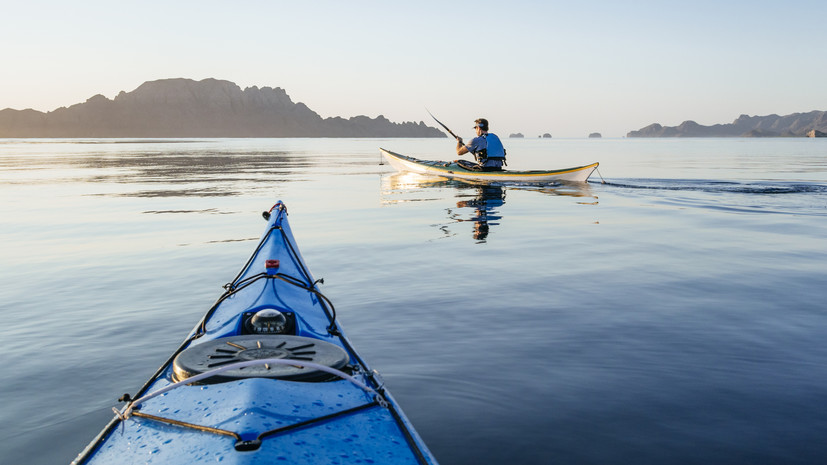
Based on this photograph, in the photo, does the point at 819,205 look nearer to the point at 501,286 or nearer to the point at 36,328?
the point at 501,286

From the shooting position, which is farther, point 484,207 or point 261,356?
point 484,207

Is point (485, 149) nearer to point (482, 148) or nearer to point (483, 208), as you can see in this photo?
point (482, 148)

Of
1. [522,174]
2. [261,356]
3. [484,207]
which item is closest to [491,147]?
[522,174]

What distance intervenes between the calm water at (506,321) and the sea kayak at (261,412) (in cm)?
132

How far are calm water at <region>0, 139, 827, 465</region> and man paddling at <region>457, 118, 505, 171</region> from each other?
8324mm

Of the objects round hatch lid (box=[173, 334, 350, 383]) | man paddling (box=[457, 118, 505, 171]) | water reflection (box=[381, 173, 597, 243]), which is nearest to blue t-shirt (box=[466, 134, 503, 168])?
man paddling (box=[457, 118, 505, 171])

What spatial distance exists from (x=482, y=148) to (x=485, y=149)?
150mm

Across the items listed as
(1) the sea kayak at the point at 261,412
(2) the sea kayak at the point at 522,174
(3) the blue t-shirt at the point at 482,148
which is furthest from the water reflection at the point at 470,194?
(1) the sea kayak at the point at 261,412

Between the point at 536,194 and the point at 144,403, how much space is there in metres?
22.7

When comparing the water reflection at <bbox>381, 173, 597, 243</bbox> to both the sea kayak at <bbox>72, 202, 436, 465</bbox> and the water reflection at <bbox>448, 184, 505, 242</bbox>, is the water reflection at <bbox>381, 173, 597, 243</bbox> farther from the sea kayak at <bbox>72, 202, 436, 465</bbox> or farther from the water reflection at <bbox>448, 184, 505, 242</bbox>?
the sea kayak at <bbox>72, 202, 436, 465</bbox>

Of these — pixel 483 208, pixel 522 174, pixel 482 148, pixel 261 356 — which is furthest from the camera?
pixel 482 148

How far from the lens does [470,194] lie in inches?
1000

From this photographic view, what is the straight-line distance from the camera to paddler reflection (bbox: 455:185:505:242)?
15.4 meters

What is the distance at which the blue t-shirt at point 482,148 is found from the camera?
84.0ft
